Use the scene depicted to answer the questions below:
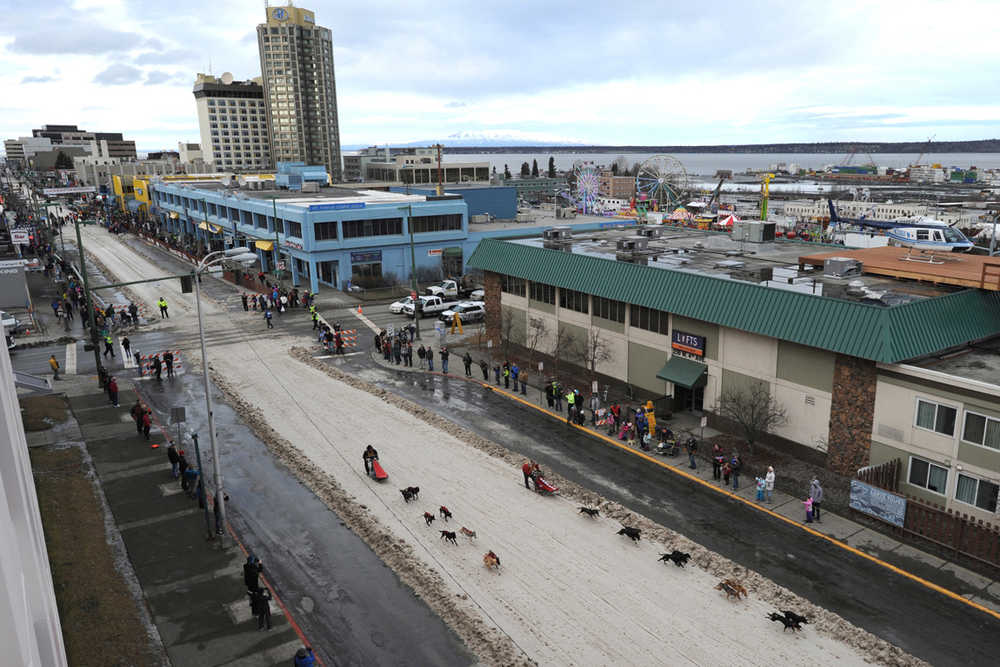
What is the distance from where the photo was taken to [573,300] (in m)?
34.4

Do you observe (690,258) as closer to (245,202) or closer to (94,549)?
(94,549)

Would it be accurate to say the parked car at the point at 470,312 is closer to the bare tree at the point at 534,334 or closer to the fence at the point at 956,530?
the bare tree at the point at 534,334

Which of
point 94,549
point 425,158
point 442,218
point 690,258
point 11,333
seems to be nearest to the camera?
point 94,549

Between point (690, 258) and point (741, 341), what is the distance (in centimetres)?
884

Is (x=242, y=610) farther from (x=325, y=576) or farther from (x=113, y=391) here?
(x=113, y=391)

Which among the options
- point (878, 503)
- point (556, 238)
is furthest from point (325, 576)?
point (556, 238)

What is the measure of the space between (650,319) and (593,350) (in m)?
3.28

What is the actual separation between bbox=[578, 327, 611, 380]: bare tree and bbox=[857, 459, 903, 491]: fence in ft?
43.2

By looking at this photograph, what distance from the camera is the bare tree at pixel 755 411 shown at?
2498 centimetres

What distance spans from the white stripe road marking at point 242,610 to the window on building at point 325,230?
4429cm

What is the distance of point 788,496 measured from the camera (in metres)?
22.3

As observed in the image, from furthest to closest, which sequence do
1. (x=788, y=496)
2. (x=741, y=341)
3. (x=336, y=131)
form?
(x=336, y=131)
(x=741, y=341)
(x=788, y=496)

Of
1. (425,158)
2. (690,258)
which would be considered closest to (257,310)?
(690,258)

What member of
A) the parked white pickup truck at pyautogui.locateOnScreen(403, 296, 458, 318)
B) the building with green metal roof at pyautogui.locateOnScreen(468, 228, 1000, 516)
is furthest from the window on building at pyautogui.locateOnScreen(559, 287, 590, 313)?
the parked white pickup truck at pyautogui.locateOnScreen(403, 296, 458, 318)
